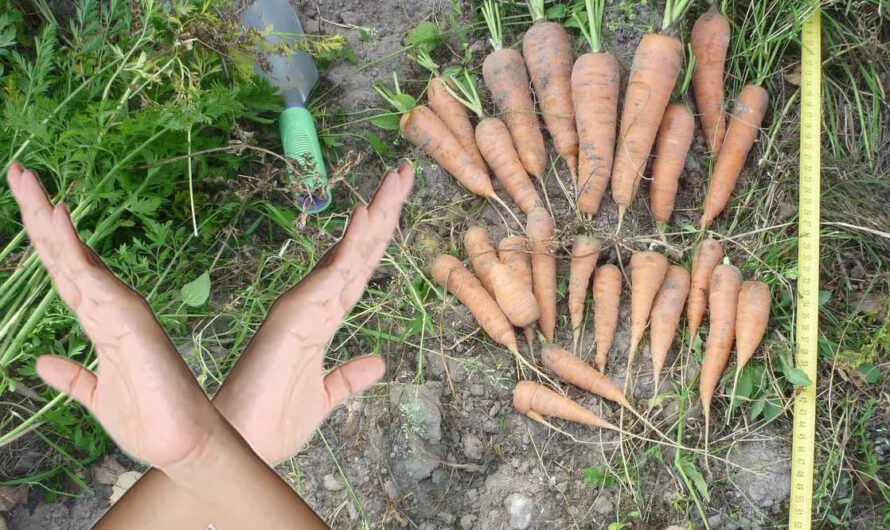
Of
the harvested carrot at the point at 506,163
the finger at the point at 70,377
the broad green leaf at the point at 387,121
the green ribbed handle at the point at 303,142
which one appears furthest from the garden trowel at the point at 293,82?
the finger at the point at 70,377

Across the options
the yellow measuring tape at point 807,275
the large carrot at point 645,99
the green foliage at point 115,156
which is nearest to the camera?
the green foliage at point 115,156

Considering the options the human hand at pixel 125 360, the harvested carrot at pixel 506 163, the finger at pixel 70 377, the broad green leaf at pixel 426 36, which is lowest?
the harvested carrot at pixel 506 163

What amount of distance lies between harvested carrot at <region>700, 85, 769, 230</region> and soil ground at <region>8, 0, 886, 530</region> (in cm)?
17

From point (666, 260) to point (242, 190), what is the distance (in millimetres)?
1022

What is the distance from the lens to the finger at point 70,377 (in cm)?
97

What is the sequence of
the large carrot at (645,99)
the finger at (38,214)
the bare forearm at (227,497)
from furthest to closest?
1. the large carrot at (645,99)
2. the finger at (38,214)
3. the bare forearm at (227,497)

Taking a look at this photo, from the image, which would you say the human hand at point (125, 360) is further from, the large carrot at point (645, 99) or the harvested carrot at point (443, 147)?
the large carrot at point (645, 99)

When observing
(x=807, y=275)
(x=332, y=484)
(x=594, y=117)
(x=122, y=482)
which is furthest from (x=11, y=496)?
(x=807, y=275)

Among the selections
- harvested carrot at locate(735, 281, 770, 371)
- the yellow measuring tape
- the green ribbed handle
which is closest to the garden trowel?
the green ribbed handle

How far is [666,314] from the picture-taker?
180cm

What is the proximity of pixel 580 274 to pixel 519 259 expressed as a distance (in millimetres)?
151

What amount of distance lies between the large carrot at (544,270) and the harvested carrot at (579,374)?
2.5 inches

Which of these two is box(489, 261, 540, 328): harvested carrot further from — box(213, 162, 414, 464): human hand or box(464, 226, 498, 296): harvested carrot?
box(213, 162, 414, 464): human hand

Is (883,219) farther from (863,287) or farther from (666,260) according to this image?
(666,260)
